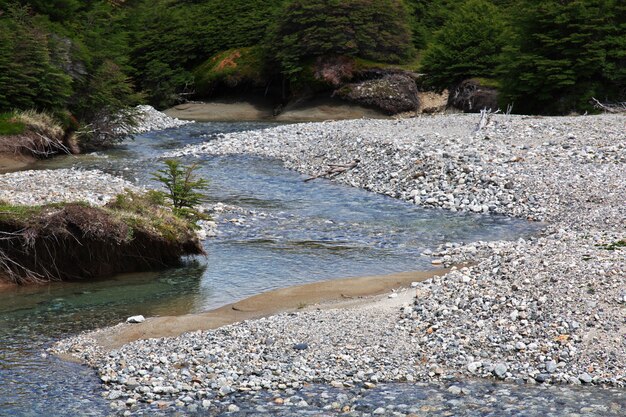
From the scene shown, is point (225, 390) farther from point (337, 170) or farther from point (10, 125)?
point (10, 125)

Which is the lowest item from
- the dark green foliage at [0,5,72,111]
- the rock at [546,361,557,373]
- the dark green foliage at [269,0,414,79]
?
the rock at [546,361,557,373]

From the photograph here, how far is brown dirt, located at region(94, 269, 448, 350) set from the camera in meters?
10.2

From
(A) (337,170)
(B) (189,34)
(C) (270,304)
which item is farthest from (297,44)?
(C) (270,304)

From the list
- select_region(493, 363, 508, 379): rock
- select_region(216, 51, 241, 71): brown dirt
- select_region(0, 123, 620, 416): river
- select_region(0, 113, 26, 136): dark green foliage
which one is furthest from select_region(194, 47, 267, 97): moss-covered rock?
select_region(493, 363, 508, 379): rock

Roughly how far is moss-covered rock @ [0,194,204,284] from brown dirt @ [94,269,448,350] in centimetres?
241

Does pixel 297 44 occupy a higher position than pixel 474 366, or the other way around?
pixel 297 44

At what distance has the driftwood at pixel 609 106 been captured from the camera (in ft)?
87.7

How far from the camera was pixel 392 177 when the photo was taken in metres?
20.8

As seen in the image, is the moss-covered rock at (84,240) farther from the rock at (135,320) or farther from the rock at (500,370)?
the rock at (500,370)

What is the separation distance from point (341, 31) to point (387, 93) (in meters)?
4.37

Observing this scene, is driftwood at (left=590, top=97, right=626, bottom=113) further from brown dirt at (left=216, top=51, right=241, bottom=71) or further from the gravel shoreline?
brown dirt at (left=216, top=51, right=241, bottom=71)

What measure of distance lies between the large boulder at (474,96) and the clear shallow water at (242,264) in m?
14.0

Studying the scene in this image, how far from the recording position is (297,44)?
40188 millimetres

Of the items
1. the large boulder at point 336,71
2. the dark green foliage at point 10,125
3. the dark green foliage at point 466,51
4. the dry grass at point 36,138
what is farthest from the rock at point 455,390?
the large boulder at point 336,71
